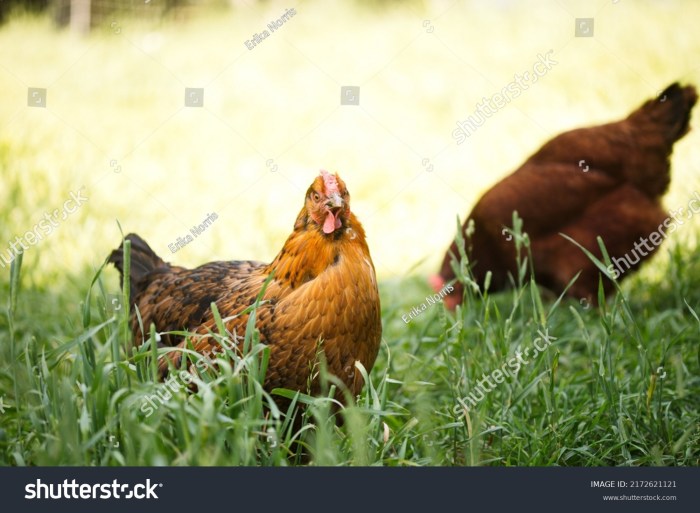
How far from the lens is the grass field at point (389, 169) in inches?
88.4

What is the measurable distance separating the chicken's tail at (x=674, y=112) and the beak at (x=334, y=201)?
2199 millimetres

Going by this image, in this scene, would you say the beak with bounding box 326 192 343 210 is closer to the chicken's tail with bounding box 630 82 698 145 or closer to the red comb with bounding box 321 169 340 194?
the red comb with bounding box 321 169 340 194

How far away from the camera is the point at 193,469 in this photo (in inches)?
67.6

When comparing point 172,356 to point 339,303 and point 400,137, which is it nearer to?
point 339,303

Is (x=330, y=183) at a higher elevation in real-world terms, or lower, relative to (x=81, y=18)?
lower

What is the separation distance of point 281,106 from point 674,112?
79.0 inches

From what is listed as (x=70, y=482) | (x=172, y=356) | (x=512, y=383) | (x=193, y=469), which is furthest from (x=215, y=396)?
(x=512, y=383)

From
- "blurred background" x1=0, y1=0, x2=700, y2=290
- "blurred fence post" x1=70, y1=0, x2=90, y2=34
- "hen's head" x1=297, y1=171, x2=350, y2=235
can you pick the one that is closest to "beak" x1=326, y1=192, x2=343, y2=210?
"hen's head" x1=297, y1=171, x2=350, y2=235

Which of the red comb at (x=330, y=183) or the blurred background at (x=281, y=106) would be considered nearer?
the red comb at (x=330, y=183)

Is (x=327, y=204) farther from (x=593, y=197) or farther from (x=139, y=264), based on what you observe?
(x=593, y=197)

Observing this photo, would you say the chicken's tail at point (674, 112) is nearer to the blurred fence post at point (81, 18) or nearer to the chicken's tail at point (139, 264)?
the chicken's tail at point (139, 264)

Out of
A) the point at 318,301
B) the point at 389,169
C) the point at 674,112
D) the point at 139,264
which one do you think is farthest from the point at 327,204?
the point at 674,112

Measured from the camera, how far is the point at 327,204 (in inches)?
78.6

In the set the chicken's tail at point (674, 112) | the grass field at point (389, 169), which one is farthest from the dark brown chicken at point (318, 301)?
the chicken's tail at point (674, 112)
